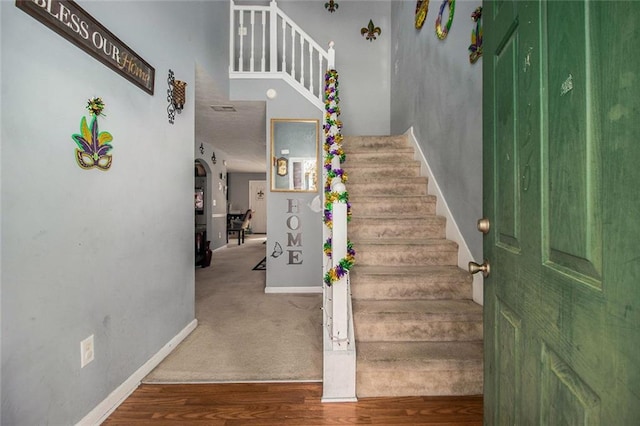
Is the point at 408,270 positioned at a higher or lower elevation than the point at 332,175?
lower

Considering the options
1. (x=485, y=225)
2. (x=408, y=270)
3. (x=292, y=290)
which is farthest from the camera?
(x=292, y=290)

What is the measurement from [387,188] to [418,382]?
1.92 meters

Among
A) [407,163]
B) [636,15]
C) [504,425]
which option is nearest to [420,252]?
[407,163]

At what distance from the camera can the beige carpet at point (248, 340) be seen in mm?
1903

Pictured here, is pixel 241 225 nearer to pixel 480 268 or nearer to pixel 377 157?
pixel 377 157

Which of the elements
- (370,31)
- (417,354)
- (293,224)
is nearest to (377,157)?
(293,224)

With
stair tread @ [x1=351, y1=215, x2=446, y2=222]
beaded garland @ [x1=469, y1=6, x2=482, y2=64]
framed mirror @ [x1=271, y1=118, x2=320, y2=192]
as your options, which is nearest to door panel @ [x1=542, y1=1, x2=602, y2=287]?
beaded garland @ [x1=469, y1=6, x2=482, y2=64]

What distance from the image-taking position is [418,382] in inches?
65.2

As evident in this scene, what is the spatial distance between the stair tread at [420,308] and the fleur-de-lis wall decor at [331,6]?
16.6 ft

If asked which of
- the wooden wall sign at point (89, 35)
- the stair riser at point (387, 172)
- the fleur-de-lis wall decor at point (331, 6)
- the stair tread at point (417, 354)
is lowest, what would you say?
the stair tread at point (417, 354)

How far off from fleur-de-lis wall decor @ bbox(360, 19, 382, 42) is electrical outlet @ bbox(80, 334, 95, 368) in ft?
18.1

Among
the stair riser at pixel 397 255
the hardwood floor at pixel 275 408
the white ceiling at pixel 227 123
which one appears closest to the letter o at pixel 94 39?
the white ceiling at pixel 227 123

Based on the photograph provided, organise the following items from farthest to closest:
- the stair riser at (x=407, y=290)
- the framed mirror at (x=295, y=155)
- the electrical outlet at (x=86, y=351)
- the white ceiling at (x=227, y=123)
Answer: the framed mirror at (x=295, y=155) < the white ceiling at (x=227, y=123) < the stair riser at (x=407, y=290) < the electrical outlet at (x=86, y=351)

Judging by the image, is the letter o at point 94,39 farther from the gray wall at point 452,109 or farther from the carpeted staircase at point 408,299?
the gray wall at point 452,109
